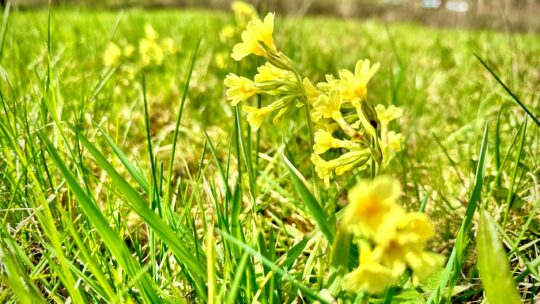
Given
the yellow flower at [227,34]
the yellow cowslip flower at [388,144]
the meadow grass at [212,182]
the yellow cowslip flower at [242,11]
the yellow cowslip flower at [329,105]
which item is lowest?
the meadow grass at [212,182]

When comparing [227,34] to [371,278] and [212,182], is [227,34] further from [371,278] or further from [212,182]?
[371,278]

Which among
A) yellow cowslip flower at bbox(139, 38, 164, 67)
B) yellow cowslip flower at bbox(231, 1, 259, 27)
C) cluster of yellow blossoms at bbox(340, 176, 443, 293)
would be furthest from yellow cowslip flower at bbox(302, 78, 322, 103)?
yellow cowslip flower at bbox(139, 38, 164, 67)

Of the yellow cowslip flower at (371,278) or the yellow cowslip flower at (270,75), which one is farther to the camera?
the yellow cowslip flower at (270,75)

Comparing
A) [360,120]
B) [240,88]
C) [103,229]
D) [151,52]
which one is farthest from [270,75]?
[151,52]

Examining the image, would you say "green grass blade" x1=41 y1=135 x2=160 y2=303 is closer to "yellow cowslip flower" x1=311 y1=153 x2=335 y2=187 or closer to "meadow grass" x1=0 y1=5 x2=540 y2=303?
"meadow grass" x1=0 y1=5 x2=540 y2=303

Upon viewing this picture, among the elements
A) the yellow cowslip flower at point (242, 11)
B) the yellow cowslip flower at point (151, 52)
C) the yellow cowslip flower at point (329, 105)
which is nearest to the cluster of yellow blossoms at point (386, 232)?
the yellow cowslip flower at point (329, 105)

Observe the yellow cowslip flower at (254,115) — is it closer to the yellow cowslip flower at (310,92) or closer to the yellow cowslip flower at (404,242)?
the yellow cowslip flower at (310,92)

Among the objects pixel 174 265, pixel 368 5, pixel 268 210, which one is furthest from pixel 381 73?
pixel 368 5
